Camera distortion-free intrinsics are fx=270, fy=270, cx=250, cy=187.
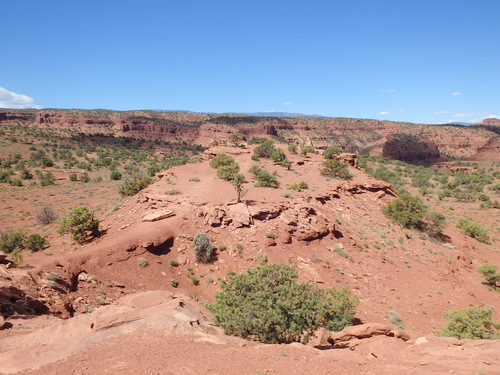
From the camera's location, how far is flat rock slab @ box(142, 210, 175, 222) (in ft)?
63.7

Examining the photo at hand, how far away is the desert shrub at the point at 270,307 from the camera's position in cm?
984

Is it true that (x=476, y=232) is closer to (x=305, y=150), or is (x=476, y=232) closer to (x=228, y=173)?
(x=305, y=150)

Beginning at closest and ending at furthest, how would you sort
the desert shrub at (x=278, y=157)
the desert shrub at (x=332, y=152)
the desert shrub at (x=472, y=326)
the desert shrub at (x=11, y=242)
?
the desert shrub at (x=472, y=326) < the desert shrub at (x=11, y=242) < the desert shrub at (x=278, y=157) < the desert shrub at (x=332, y=152)

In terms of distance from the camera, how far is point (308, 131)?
5305 inches

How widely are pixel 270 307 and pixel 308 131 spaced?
5196 inches

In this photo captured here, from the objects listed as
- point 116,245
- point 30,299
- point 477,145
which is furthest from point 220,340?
point 477,145

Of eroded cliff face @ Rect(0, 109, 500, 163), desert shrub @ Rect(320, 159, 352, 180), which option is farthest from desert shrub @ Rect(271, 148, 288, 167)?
eroded cliff face @ Rect(0, 109, 500, 163)

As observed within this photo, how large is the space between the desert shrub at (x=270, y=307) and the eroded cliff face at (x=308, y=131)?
269 ft

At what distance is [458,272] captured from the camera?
71.5 feet

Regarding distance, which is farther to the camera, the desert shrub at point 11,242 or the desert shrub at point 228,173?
the desert shrub at point 228,173

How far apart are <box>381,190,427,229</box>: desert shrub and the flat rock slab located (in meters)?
22.4

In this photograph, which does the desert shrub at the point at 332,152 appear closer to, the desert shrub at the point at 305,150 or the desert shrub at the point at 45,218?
the desert shrub at the point at 305,150

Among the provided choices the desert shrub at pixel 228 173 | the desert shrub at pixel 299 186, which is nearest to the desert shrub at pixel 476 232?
the desert shrub at pixel 299 186

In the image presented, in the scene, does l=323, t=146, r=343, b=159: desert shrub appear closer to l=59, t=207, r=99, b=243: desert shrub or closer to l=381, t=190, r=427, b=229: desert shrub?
l=381, t=190, r=427, b=229: desert shrub
